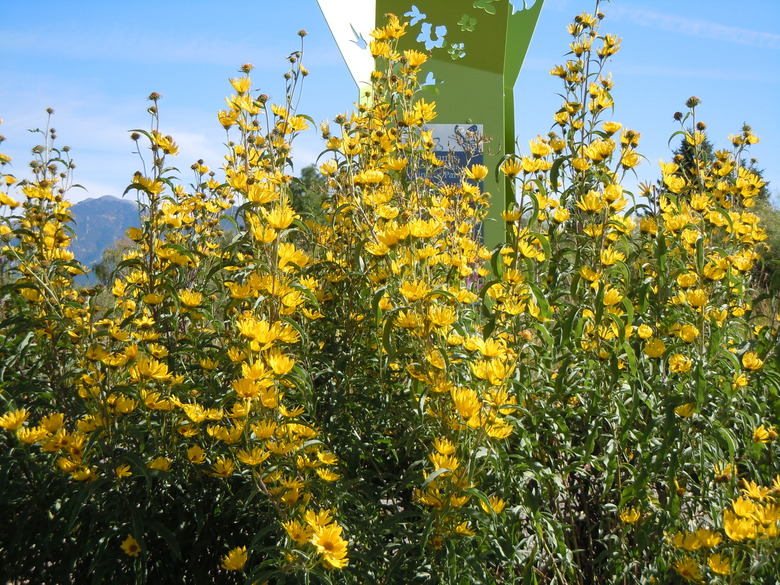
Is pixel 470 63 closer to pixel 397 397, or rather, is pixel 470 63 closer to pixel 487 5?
pixel 487 5

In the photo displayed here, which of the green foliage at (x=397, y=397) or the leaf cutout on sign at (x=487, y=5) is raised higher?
the leaf cutout on sign at (x=487, y=5)

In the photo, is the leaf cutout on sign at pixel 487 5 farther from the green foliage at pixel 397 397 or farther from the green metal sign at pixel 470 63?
the green foliage at pixel 397 397

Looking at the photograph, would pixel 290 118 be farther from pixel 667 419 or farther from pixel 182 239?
pixel 667 419

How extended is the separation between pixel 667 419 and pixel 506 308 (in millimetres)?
529

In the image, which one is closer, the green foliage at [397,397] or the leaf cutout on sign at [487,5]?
the green foliage at [397,397]

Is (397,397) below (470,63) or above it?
below

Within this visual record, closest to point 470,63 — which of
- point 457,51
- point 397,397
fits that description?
point 457,51

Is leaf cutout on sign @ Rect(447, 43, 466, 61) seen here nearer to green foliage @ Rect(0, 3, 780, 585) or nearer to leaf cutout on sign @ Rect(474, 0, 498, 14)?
leaf cutout on sign @ Rect(474, 0, 498, 14)

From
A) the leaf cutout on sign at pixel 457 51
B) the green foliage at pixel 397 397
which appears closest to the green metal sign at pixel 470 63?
the leaf cutout on sign at pixel 457 51

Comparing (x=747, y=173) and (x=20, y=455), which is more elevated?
(x=747, y=173)

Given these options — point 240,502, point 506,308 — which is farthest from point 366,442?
point 506,308

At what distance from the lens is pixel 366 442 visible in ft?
6.95

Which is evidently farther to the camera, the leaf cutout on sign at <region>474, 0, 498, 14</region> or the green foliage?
the leaf cutout on sign at <region>474, 0, 498, 14</region>

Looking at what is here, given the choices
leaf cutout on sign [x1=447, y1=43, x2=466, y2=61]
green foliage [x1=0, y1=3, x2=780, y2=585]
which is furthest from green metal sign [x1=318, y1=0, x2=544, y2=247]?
green foliage [x1=0, y1=3, x2=780, y2=585]
